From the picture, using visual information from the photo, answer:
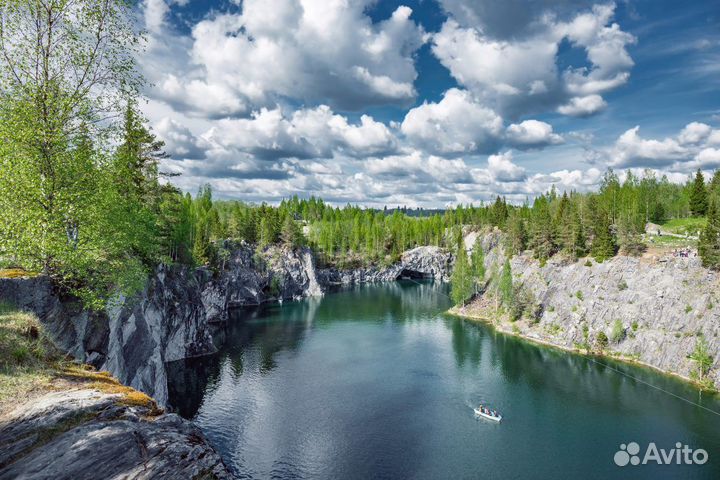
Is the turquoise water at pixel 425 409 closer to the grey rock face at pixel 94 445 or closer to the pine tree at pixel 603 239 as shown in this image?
the pine tree at pixel 603 239

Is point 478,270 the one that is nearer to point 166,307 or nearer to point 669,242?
point 669,242

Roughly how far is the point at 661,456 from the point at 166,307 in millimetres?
70413

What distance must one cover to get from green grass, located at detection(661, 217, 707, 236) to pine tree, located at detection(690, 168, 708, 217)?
2.82 meters

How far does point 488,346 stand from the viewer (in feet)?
288

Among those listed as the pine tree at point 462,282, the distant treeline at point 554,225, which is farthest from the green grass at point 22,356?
the pine tree at point 462,282

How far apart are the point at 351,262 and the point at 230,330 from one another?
98.4 m

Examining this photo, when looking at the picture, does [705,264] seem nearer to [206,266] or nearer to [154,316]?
[154,316]

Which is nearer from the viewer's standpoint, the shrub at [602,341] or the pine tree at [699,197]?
the shrub at [602,341]

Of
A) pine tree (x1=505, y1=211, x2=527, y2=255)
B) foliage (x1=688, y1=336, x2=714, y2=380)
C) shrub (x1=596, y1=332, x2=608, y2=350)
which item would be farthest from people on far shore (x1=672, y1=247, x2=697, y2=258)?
pine tree (x1=505, y1=211, x2=527, y2=255)

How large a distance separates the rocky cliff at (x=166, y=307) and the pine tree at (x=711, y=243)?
90786 mm

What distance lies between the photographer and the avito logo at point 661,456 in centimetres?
4484

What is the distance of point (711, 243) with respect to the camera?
74.0m

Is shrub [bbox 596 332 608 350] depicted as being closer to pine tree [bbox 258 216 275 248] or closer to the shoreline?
the shoreline

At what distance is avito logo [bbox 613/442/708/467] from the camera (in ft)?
147
